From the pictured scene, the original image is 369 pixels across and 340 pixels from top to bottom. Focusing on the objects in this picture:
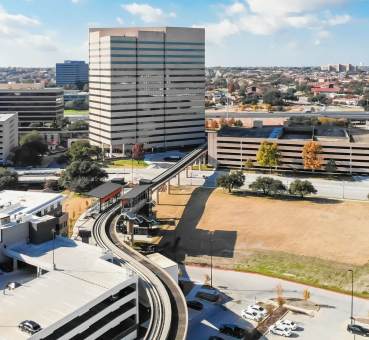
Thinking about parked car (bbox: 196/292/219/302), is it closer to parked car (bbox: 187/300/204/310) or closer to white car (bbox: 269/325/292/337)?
parked car (bbox: 187/300/204/310)

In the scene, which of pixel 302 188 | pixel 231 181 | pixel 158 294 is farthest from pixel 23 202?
pixel 302 188

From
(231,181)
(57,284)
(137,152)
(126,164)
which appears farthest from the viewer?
(126,164)

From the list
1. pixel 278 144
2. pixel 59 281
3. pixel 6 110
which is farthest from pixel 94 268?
pixel 6 110

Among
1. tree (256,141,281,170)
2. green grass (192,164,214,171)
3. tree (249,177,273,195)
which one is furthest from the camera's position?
green grass (192,164,214,171)

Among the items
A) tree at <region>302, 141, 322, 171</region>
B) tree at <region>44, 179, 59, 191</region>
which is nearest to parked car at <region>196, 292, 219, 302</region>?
tree at <region>44, 179, 59, 191</region>

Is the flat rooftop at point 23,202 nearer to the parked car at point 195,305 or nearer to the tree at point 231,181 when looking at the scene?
the parked car at point 195,305

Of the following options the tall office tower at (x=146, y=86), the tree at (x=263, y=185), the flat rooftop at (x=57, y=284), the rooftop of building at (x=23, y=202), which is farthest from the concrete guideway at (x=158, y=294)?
the tall office tower at (x=146, y=86)

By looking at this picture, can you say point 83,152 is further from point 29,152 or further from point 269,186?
point 269,186
